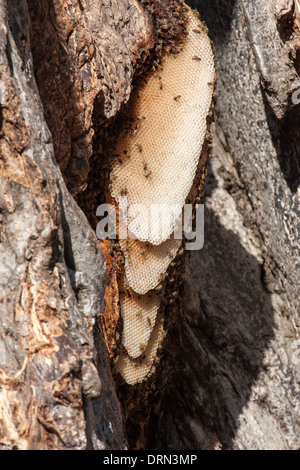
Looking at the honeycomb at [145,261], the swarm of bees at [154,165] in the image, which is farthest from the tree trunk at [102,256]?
the honeycomb at [145,261]

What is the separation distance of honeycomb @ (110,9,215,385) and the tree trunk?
0.13 meters

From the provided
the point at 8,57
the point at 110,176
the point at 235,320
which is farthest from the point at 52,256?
the point at 235,320

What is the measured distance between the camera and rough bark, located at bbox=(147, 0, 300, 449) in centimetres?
308

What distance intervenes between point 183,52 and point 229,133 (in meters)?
1.01

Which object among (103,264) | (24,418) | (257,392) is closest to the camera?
(24,418)

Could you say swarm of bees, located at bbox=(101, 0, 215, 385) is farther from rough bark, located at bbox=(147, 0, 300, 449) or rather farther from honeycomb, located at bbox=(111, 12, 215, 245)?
rough bark, located at bbox=(147, 0, 300, 449)

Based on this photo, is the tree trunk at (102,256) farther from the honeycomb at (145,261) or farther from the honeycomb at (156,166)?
the honeycomb at (145,261)

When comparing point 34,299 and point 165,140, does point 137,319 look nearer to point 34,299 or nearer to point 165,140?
point 165,140

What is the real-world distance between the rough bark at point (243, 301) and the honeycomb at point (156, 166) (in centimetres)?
64

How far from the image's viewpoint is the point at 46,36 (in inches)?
81.9

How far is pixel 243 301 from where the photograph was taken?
333cm

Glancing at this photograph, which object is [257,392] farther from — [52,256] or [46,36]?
[46,36]

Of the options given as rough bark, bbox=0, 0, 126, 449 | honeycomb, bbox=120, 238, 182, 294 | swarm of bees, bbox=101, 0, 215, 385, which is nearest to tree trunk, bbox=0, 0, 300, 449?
rough bark, bbox=0, 0, 126, 449

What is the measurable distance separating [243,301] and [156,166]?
126cm
